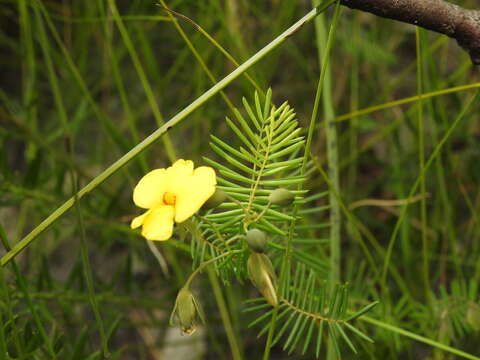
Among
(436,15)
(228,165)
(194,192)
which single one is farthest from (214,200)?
(228,165)

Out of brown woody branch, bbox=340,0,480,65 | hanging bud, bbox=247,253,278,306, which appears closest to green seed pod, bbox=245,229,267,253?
hanging bud, bbox=247,253,278,306

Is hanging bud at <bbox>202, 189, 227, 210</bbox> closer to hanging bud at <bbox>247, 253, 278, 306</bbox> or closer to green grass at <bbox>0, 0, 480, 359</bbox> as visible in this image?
hanging bud at <bbox>247, 253, 278, 306</bbox>

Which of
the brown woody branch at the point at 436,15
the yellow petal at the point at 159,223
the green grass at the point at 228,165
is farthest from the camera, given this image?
the green grass at the point at 228,165

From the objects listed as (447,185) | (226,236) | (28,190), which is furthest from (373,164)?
(226,236)

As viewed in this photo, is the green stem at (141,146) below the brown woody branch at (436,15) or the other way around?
below

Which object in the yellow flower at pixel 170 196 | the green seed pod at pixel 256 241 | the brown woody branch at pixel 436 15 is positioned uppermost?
the brown woody branch at pixel 436 15

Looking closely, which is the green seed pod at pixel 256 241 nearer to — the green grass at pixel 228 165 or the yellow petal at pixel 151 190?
the yellow petal at pixel 151 190

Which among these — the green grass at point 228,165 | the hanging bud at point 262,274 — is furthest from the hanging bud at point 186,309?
the green grass at point 228,165

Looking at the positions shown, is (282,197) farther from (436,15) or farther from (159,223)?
(436,15)
